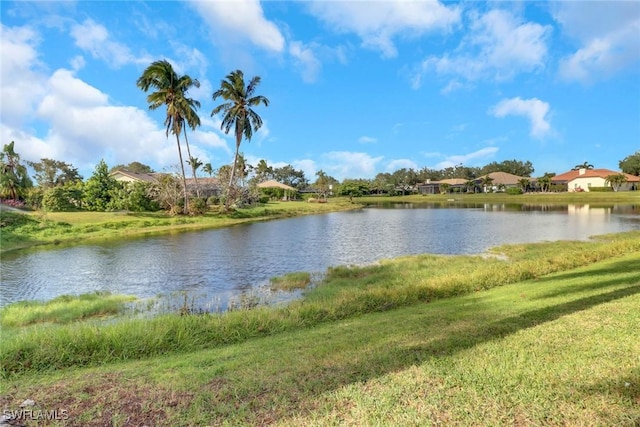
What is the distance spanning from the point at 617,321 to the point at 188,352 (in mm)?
6870

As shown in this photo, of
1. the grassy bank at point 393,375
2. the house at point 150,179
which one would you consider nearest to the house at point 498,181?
the house at point 150,179

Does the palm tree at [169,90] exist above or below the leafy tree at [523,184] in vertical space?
above

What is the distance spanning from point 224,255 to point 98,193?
2762 cm

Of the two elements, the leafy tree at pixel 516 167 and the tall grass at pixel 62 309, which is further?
the leafy tree at pixel 516 167

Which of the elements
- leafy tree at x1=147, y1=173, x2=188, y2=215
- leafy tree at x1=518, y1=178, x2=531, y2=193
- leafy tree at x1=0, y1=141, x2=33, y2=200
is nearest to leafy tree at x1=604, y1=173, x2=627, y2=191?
leafy tree at x1=518, y1=178, x2=531, y2=193

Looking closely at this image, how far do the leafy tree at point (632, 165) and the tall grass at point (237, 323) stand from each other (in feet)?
342

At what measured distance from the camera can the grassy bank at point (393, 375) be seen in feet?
11.7

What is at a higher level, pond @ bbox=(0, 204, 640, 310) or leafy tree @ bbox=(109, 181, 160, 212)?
leafy tree @ bbox=(109, 181, 160, 212)

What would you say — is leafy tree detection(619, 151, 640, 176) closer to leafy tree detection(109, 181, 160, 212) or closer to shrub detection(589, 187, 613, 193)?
shrub detection(589, 187, 613, 193)

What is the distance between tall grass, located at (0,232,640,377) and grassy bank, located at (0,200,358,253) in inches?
821

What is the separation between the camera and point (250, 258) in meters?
20.4

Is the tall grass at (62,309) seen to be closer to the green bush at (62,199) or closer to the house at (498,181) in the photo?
the green bush at (62,199)

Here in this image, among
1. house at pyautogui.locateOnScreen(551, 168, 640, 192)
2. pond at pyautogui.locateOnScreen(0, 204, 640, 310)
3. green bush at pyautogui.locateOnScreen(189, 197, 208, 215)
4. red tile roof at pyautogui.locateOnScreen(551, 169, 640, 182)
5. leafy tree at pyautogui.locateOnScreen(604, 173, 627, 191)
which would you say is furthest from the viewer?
red tile roof at pyautogui.locateOnScreen(551, 169, 640, 182)

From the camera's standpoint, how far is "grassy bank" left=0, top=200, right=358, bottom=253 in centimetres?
2559
